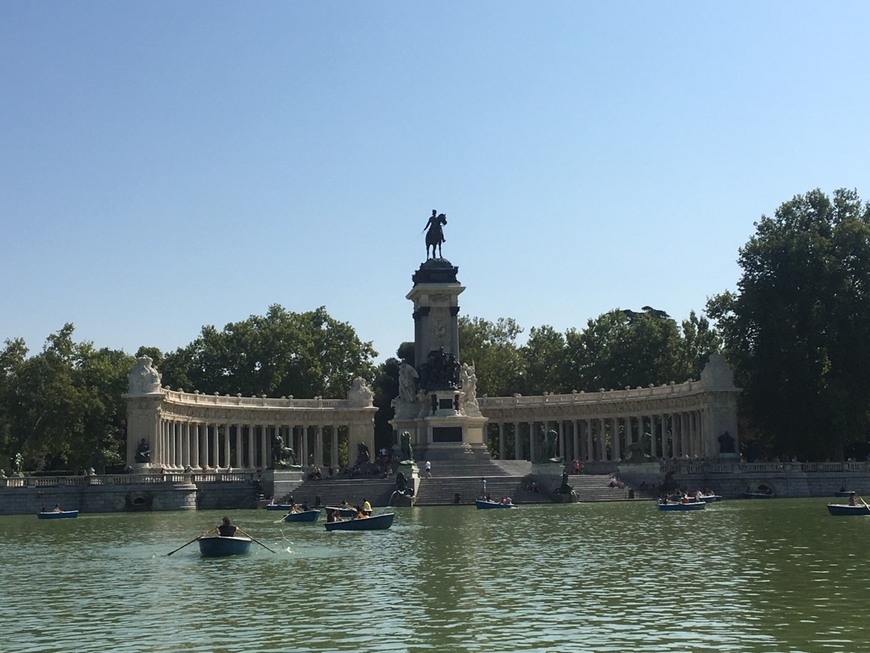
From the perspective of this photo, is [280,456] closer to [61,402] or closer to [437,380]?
[437,380]

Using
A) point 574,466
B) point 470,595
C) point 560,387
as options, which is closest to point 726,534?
point 470,595

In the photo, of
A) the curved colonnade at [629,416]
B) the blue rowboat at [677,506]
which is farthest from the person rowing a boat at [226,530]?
the curved colonnade at [629,416]

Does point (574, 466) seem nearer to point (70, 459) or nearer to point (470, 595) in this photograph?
point (70, 459)

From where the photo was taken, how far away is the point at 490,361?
384 ft

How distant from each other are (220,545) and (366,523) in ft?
33.6

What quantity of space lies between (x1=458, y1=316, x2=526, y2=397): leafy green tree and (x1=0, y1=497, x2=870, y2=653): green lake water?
68.7m

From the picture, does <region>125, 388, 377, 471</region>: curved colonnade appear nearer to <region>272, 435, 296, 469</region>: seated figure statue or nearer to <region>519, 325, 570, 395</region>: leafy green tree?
<region>272, 435, 296, 469</region>: seated figure statue

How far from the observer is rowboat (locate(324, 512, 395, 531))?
45844 millimetres

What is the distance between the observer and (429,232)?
294 ft

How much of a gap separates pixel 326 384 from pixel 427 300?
28295 mm

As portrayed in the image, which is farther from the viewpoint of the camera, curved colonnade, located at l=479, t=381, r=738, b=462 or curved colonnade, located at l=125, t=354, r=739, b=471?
curved colonnade, located at l=479, t=381, r=738, b=462

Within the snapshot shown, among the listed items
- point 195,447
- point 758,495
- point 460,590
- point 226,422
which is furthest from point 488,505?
point 195,447

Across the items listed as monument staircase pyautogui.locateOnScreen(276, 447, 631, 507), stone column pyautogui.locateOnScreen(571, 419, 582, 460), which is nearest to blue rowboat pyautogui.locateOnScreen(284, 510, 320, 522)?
monument staircase pyautogui.locateOnScreen(276, 447, 631, 507)

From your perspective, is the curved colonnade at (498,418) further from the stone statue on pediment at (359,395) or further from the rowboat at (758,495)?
the rowboat at (758,495)
